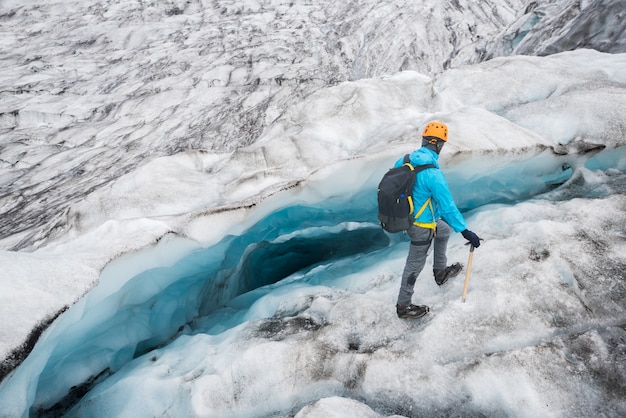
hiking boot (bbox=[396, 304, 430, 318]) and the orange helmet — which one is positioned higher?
the orange helmet

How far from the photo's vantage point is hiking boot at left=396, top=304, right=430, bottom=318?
3.51 metres

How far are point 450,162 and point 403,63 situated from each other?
18.2 m

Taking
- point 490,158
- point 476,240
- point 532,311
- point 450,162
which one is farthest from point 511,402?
point 490,158

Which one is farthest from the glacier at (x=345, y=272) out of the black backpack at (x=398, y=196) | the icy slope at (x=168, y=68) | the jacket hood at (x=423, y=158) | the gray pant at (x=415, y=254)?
the icy slope at (x=168, y=68)

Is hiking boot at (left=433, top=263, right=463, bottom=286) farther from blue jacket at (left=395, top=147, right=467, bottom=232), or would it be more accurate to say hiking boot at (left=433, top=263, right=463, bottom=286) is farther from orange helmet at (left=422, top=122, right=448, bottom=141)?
orange helmet at (left=422, top=122, right=448, bottom=141)

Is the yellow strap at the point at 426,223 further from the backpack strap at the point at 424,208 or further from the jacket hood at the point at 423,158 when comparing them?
the jacket hood at the point at 423,158

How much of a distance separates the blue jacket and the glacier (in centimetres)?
89

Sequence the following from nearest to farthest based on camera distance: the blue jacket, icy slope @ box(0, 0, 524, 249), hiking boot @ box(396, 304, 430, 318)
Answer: the blue jacket < hiking boot @ box(396, 304, 430, 318) < icy slope @ box(0, 0, 524, 249)

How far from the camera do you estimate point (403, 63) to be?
21.3 meters

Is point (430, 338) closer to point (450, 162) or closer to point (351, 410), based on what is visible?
point (351, 410)

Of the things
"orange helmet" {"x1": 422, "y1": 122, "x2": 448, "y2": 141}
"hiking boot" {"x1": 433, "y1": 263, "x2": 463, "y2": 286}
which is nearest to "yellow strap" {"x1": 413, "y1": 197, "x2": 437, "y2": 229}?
"orange helmet" {"x1": 422, "y1": 122, "x2": 448, "y2": 141}

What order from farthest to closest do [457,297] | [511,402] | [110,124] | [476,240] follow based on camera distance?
[110,124] < [457,297] < [476,240] < [511,402]

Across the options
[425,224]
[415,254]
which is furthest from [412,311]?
[425,224]

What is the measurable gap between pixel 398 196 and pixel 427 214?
0.35m
